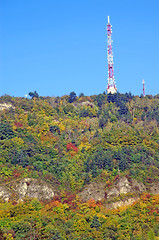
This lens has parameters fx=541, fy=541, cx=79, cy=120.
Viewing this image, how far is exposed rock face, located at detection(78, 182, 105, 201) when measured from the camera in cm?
6931

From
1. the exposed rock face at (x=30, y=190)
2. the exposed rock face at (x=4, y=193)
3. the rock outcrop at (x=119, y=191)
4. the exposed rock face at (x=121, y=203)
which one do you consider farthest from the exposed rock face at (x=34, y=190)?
the exposed rock face at (x=121, y=203)

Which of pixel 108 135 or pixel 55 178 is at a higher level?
pixel 108 135

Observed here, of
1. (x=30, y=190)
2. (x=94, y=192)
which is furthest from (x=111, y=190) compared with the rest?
(x=30, y=190)

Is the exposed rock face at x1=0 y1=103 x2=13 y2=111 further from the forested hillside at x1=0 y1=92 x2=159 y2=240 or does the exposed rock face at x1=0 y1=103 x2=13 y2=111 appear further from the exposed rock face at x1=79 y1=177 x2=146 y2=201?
the exposed rock face at x1=79 y1=177 x2=146 y2=201

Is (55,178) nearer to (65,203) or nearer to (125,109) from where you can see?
(65,203)

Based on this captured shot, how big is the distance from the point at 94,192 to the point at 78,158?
10.7 m

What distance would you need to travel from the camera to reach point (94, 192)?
230ft

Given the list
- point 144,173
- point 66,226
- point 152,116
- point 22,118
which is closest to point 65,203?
point 66,226

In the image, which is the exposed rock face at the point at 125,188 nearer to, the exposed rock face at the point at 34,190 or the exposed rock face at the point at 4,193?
the exposed rock face at the point at 34,190

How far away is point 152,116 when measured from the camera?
310ft

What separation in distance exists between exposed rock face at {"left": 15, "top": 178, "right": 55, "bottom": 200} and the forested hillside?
1125mm

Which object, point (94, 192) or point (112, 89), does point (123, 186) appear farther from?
point (112, 89)

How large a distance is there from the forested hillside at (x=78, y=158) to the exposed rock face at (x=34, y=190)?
112 centimetres

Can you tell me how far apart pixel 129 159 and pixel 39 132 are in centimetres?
1649
